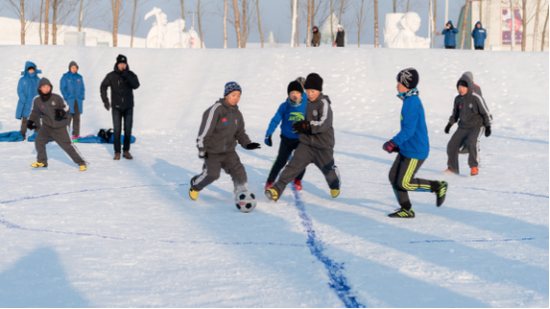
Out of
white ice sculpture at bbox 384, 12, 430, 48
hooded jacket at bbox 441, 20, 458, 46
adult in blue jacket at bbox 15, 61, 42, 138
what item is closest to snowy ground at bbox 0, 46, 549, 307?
adult in blue jacket at bbox 15, 61, 42, 138

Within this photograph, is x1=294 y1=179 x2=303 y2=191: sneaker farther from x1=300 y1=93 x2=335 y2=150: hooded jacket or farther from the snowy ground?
x1=300 y1=93 x2=335 y2=150: hooded jacket

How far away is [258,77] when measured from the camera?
16.9m

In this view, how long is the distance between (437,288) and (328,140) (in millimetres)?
2658

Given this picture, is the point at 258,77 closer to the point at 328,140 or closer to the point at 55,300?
the point at 328,140

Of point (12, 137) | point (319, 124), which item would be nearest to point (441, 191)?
point (319, 124)

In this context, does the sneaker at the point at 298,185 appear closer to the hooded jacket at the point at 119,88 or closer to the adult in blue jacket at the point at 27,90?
the hooded jacket at the point at 119,88

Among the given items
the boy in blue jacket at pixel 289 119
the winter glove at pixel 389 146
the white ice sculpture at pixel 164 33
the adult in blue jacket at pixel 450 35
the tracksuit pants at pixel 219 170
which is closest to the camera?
the winter glove at pixel 389 146

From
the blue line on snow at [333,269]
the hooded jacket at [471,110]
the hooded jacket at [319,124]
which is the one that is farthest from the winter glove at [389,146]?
the hooded jacket at [471,110]

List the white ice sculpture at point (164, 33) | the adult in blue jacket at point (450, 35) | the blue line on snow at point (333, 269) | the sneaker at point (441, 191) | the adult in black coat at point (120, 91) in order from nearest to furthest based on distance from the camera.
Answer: the blue line on snow at point (333, 269)
the sneaker at point (441, 191)
the adult in black coat at point (120, 91)
the adult in blue jacket at point (450, 35)
the white ice sculpture at point (164, 33)

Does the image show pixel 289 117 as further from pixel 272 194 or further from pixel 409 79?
pixel 409 79

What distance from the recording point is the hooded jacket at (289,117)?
5.99 metres

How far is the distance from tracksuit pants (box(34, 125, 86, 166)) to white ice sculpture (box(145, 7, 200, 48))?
74.9 ft

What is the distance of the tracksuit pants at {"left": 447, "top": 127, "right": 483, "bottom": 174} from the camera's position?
7.29 m

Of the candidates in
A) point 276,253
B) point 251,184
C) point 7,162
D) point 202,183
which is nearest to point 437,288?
point 276,253
